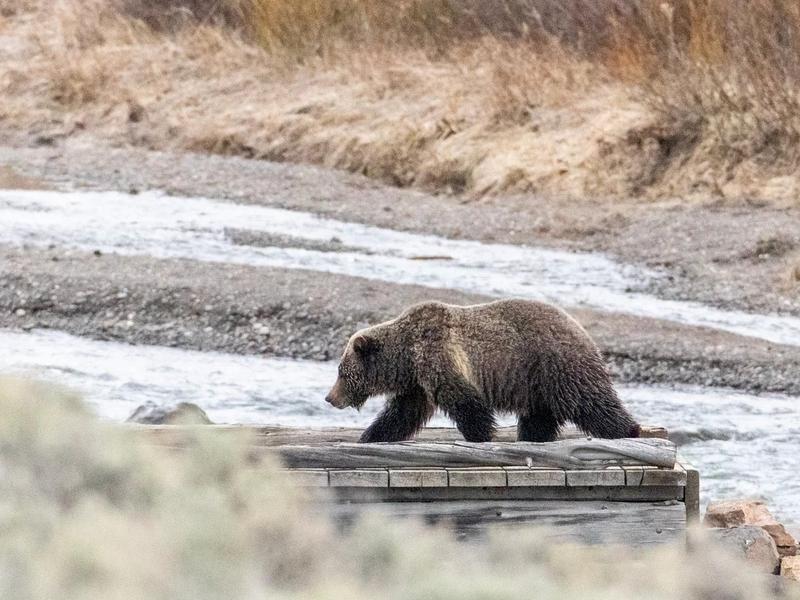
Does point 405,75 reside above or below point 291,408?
above

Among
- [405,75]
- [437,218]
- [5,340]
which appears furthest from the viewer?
[405,75]

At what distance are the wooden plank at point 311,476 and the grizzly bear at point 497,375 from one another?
2.60 feet

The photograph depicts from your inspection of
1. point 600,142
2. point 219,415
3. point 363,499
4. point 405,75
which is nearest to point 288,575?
point 363,499

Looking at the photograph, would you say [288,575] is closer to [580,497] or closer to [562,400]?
[580,497]

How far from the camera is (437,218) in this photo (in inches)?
685

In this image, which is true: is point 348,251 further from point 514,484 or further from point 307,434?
point 514,484

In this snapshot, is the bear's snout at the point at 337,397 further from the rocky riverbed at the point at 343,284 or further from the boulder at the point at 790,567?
the rocky riverbed at the point at 343,284

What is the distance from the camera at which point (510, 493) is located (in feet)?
15.9

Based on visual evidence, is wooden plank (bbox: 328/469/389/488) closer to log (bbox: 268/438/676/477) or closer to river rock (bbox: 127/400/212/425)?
log (bbox: 268/438/676/477)

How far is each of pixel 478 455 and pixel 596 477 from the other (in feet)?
1.22

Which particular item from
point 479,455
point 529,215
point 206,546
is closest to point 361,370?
point 479,455

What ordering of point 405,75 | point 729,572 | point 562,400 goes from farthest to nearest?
point 405,75 → point 562,400 → point 729,572

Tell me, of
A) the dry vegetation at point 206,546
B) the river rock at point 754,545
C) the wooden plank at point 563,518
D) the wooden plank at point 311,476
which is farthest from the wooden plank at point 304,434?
the dry vegetation at point 206,546

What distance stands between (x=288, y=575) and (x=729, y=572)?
2.99 feet
